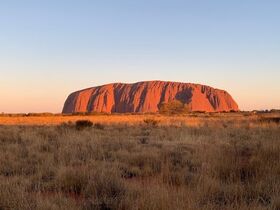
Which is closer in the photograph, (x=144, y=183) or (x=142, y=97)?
Result: (x=144, y=183)

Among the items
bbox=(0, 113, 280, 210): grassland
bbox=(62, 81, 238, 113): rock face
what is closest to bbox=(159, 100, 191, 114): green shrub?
bbox=(62, 81, 238, 113): rock face

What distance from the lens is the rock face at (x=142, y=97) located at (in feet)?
560

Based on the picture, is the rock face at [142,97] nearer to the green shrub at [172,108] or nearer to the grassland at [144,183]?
the green shrub at [172,108]

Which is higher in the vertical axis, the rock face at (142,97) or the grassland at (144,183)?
the rock face at (142,97)

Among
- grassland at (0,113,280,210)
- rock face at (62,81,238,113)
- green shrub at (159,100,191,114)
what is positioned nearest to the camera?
grassland at (0,113,280,210)

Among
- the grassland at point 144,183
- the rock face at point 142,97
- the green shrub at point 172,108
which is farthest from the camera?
the rock face at point 142,97

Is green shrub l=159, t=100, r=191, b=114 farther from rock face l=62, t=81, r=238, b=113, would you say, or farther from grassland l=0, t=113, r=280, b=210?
grassland l=0, t=113, r=280, b=210

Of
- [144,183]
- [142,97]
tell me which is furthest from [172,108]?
[144,183]

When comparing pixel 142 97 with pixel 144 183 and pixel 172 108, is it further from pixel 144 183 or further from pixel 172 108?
pixel 144 183

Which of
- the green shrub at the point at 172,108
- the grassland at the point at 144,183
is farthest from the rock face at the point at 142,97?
the grassland at the point at 144,183

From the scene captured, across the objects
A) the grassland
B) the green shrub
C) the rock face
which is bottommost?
the grassland

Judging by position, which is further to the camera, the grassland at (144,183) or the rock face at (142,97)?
the rock face at (142,97)

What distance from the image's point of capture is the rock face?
6722 inches

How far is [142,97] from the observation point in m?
175
